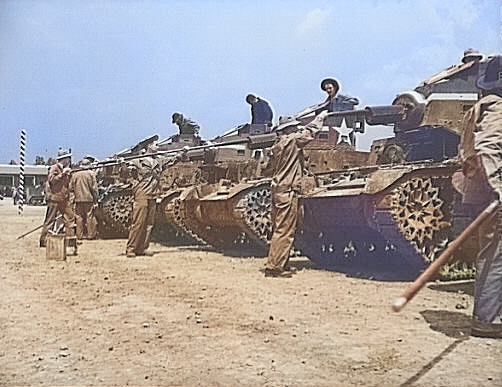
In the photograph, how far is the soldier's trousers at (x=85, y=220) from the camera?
1050 centimetres

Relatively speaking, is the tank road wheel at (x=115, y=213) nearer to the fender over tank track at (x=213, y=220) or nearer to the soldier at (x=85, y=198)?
the soldier at (x=85, y=198)

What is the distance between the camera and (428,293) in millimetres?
4699

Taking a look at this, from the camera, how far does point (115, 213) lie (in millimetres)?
10516

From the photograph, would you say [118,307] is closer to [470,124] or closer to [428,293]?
[428,293]

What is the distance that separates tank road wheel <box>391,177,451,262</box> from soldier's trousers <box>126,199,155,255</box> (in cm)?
361

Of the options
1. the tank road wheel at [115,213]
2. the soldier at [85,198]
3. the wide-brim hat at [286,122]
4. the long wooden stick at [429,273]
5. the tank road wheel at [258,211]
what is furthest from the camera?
the tank road wheel at [115,213]

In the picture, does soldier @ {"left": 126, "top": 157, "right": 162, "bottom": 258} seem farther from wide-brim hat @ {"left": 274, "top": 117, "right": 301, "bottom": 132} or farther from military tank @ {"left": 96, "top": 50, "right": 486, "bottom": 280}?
wide-brim hat @ {"left": 274, "top": 117, "right": 301, "bottom": 132}

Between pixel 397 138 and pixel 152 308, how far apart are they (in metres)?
2.81

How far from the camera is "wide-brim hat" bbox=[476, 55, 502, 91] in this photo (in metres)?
3.30

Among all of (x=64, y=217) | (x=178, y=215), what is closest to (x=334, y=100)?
(x=178, y=215)

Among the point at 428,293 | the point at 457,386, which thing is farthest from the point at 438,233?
the point at 457,386

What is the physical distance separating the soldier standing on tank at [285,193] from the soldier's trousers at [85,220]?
4977 millimetres

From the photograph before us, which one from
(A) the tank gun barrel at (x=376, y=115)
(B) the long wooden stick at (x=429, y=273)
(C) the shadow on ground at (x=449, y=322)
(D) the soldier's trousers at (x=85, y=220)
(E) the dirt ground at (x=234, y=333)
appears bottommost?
(E) the dirt ground at (x=234, y=333)

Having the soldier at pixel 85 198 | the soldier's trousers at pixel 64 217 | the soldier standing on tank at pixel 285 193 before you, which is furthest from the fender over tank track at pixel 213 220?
the soldier at pixel 85 198
